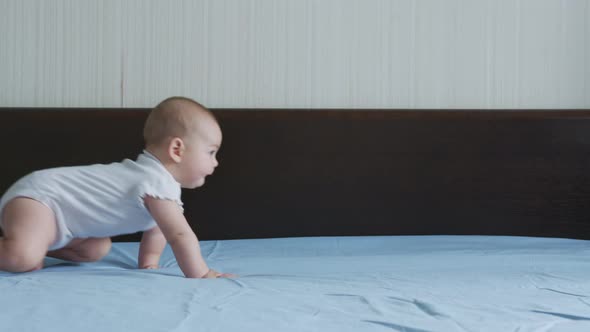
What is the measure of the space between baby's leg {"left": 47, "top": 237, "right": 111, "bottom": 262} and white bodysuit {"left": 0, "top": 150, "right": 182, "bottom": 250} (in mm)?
46

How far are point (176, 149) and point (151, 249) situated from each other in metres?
0.19

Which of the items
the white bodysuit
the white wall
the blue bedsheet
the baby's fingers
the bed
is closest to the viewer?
the blue bedsheet

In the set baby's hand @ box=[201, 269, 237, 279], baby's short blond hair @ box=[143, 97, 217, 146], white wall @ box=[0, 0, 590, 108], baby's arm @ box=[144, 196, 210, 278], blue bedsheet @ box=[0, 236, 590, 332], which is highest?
white wall @ box=[0, 0, 590, 108]

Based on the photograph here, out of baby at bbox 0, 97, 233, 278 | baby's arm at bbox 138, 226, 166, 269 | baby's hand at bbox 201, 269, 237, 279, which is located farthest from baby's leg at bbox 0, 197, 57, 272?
baby's hand at bbox 201, 269, 237, 279

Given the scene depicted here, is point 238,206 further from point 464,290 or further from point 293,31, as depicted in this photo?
point 464,290

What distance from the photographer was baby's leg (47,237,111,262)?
1146 millimetres

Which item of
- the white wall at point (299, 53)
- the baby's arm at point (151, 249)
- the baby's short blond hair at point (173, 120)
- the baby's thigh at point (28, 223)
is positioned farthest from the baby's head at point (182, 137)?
the white wall at point (299, 53)

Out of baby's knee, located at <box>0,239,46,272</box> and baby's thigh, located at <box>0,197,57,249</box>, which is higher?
baby's thigh, located at <box>0,197,57,249</box>

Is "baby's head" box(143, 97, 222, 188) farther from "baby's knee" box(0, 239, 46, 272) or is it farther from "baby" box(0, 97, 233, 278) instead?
"baby's knee" box(0, 239, 46, 272)

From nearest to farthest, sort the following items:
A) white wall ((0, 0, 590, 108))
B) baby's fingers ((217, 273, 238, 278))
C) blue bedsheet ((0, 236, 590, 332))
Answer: blue bedsheet ((0, 236, 590, 332)), baby's fingers ((217, 273, 238, 278)), white wall ((0, 0, 590, 108))

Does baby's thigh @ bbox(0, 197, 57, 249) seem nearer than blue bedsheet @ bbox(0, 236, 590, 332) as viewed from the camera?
No

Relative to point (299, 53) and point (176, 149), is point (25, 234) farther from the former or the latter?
point (299, 53)

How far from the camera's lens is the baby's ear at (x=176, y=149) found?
1.13 meters

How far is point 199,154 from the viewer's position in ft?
3.75
